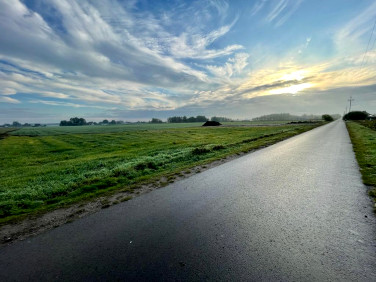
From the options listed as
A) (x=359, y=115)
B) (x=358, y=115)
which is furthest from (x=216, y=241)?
(x=358, y=115)

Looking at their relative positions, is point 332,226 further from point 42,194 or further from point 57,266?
point 42,194

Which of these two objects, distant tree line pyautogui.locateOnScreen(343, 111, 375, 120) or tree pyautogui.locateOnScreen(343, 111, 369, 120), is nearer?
distant tree line pyautogui.locateOnScreen(343, 111, 375, 120)

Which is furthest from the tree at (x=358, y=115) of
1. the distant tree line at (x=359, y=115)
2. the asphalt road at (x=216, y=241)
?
the asphalt road at (x=216, y=241)

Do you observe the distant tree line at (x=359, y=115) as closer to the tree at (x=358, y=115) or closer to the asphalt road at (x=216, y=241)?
the tree at (x=358, y=115)

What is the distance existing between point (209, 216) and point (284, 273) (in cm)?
223

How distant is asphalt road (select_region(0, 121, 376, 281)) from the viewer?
308cm

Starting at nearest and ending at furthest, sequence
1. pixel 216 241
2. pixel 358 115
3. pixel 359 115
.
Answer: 1. pixel 216 241
2. pixel 359 115
3. pixel 358 115

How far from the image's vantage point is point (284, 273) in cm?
299

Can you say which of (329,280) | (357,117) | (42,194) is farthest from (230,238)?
(357,117)

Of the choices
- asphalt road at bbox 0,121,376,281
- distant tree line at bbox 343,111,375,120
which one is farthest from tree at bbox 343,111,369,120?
asphalt road at bbox 0,121,376,281

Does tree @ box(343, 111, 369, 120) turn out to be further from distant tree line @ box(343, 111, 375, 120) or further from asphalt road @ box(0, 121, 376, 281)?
asphalt road @ box(0, 121, 376, 281)

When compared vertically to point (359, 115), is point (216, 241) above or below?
below

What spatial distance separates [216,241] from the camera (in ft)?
12.7

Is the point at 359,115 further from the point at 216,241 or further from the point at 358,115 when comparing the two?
the point at 216,241
